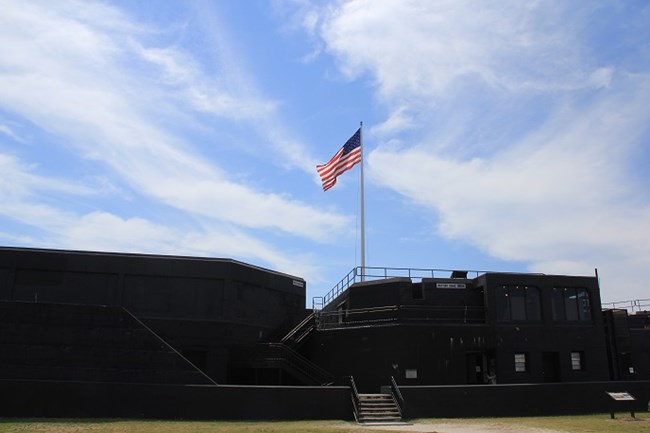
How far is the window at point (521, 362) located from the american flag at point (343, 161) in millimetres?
16285

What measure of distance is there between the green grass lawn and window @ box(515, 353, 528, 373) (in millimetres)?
7108

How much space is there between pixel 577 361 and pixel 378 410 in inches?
565

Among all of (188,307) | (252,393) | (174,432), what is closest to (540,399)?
(252,393)

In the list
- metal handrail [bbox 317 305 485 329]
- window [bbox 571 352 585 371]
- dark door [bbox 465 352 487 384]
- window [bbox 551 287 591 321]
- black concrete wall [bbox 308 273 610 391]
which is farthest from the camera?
window [bbox 551 287 591 321]

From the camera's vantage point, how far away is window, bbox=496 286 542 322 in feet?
100

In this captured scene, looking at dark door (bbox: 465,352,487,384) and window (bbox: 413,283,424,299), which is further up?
window (bbox: 413,283,424,299)

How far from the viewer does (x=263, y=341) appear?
34.6 meters

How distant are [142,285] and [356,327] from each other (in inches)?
503

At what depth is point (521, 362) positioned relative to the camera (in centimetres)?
2973

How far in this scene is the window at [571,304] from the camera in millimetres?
31344

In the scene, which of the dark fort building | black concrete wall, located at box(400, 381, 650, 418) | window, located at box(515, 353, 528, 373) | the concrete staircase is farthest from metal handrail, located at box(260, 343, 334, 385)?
window, located at box(515, 353, 528, 373)

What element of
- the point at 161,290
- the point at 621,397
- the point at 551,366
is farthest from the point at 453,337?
the point at 161,290

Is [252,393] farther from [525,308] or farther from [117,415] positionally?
[525,308]

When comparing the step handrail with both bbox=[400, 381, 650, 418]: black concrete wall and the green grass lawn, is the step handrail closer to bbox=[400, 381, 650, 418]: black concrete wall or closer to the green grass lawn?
bbox=[400, 381, 650, 418]: black concrete wall
